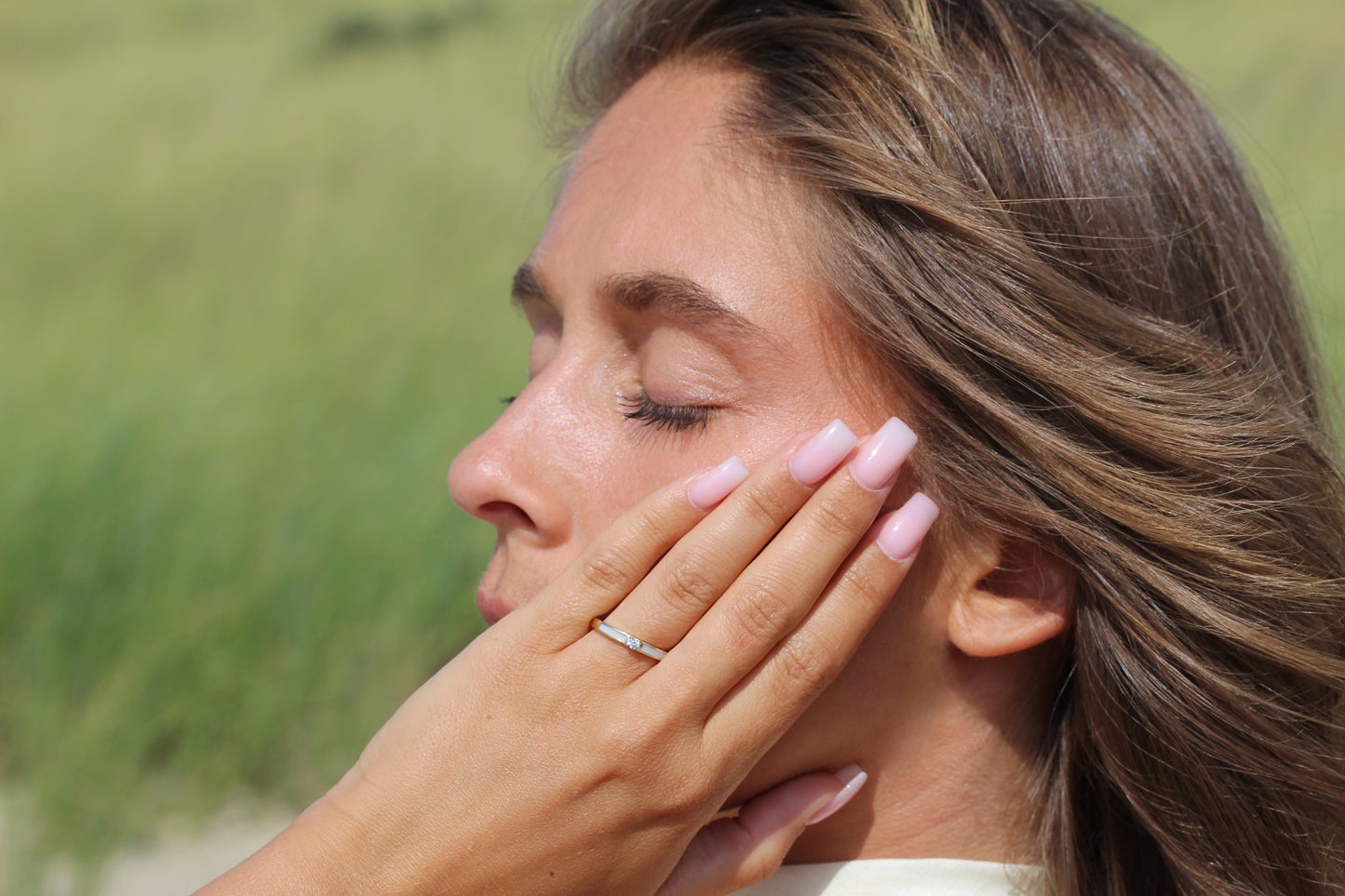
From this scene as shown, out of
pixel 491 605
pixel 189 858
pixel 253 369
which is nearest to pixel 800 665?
pixel 491 605

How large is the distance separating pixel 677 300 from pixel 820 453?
312 millimetres

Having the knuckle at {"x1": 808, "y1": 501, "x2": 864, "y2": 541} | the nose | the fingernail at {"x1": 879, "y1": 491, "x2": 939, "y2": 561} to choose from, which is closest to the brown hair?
the fingernail at {"x1": 879, "y1": 491, "x2": 939, "y2": 561}

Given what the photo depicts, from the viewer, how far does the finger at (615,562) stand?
4.44ft

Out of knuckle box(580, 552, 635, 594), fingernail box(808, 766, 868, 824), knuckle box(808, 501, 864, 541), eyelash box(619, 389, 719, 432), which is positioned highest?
eyelash box(619, 389, 719, 432)

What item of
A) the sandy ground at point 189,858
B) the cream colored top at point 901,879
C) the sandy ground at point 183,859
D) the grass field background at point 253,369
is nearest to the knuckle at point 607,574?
the cream colored top at point 901,879

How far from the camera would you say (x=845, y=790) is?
1.54 m

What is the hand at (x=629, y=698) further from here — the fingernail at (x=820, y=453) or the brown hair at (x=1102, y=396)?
the brown hair at (x=1102, y=396)

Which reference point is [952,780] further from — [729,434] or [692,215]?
[692,215]

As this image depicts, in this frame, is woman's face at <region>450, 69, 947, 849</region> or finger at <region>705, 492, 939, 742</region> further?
woman's face at <region>450, 69, 947, 849</region>

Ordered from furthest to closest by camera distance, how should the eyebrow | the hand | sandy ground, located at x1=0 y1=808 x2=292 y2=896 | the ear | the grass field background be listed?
the grass field background
sandy ground, located at x1=0 y1=808 x2=292 y2=896
the ear
the eyebrow
the hand

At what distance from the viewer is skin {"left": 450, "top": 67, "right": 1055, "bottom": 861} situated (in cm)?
147

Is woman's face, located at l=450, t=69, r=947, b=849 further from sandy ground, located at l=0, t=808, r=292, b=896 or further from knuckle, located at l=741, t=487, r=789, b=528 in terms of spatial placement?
sandy ground, located at l=0, t=808, r=292, b=896

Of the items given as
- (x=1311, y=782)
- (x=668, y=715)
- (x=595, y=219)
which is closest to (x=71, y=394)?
(x=595, y=219)

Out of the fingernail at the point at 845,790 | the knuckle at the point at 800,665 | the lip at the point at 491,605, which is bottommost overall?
the fingernail at the point at 845,790
